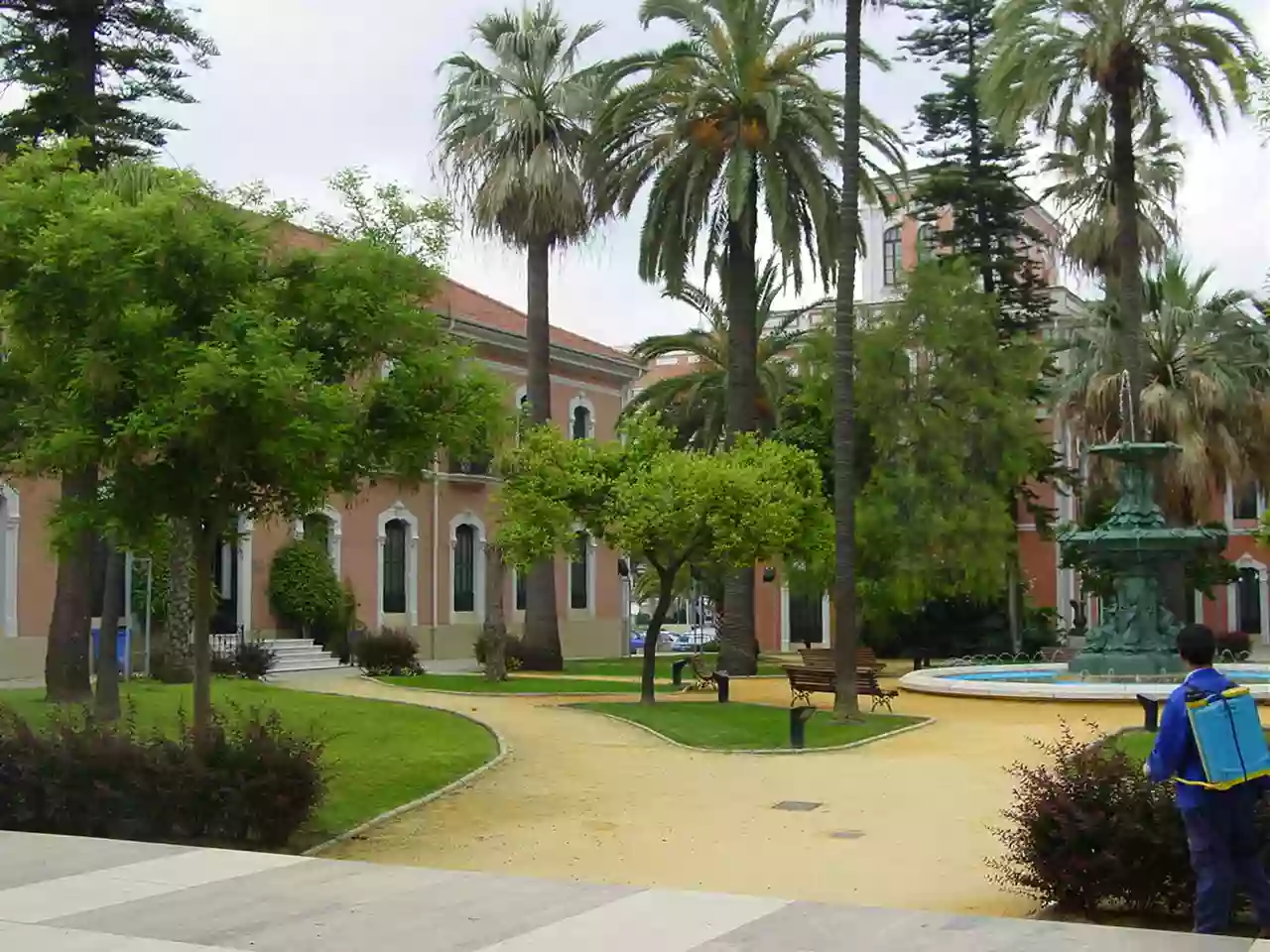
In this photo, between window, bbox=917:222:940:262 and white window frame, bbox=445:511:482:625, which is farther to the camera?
window, bbox=917:222:940:262

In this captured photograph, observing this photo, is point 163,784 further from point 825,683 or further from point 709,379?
point 709,379

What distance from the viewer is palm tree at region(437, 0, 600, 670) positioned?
31.8m

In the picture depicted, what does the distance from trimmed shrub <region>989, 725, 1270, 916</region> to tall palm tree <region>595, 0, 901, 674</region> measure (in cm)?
1938

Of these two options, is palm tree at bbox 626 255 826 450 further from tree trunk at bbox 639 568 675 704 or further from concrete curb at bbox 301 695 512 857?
concrete curb at bbox 301 695 512 857

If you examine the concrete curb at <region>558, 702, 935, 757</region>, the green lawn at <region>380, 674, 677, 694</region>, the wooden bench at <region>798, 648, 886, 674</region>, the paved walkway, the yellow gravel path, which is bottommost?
the yellow gravel path

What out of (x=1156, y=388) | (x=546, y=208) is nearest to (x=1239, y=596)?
(x=1156, y=388)

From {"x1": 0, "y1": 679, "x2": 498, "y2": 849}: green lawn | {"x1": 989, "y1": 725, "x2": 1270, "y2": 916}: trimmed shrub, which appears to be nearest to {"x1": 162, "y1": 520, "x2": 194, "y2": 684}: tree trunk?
{"x1": 0, "y1": 679, "x2": 498, "y2": 849}: green lawn

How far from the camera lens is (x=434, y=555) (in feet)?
131

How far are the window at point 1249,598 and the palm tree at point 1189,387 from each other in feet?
54.6

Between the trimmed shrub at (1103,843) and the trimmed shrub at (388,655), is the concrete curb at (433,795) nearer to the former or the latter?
the trimmed shrub at (1103,843)

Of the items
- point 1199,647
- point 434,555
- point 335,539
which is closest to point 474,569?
point 434,555

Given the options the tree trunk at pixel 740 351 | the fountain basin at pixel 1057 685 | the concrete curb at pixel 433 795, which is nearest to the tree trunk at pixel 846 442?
the fountain basin at pixel 1057 685

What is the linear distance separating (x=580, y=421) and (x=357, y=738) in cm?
2873

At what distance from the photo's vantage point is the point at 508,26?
33125 millimetres
